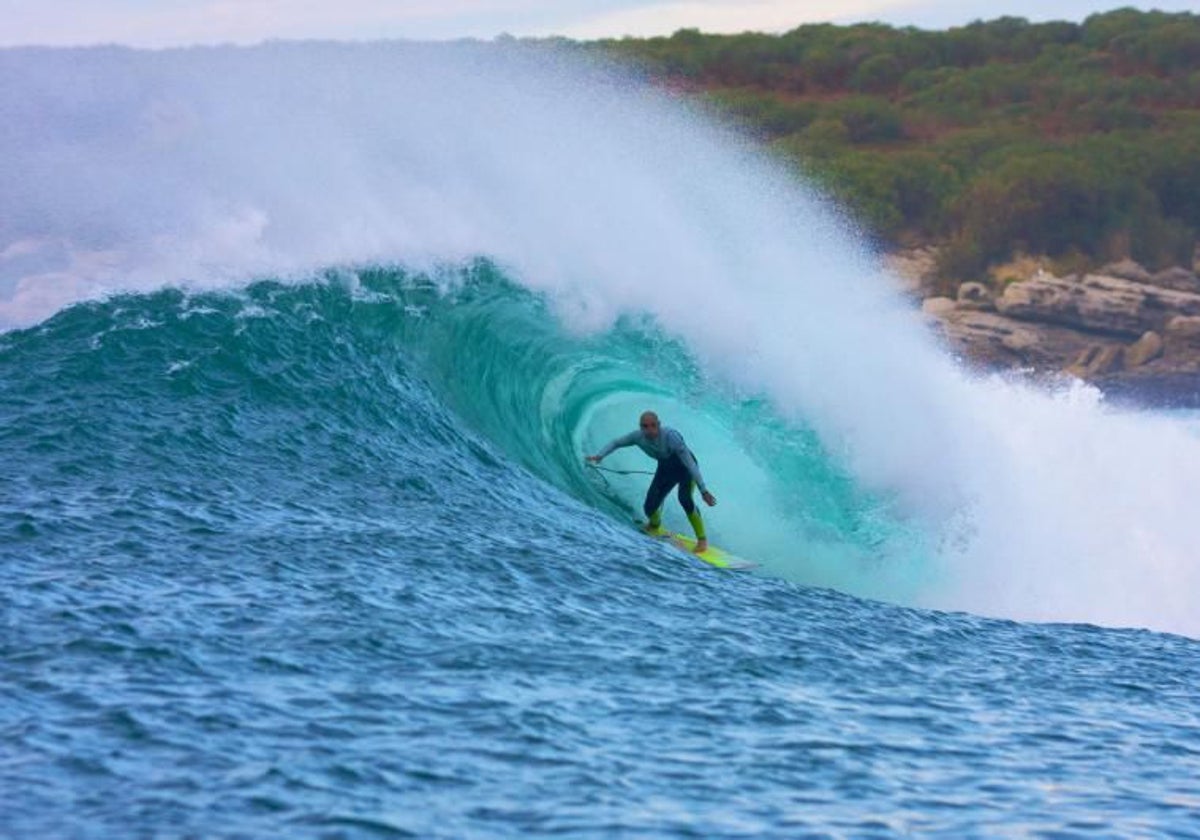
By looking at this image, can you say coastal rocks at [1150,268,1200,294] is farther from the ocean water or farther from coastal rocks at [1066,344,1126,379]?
the ocean water

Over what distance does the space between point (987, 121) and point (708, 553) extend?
55.5 metres

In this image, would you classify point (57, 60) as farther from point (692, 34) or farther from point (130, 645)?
point (692, 34)

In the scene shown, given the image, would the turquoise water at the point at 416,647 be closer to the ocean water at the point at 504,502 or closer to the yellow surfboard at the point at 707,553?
the ocean water at the point at 504,502

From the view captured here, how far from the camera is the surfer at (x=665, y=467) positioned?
13.9 m

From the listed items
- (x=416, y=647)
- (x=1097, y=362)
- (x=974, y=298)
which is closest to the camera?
(x=416, y=647)

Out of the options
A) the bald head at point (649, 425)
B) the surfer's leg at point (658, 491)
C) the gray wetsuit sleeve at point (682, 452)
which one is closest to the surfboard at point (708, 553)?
the surfer's leg at point (658, 491)

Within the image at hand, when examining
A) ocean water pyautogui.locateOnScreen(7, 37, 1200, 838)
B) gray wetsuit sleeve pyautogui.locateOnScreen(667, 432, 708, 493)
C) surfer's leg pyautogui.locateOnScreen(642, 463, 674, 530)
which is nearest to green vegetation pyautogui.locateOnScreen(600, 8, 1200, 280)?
ocean water pyautogui.locateOnScreen(7, 37, 1200, 838)

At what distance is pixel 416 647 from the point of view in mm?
9000

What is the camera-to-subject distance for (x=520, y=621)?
9852mm

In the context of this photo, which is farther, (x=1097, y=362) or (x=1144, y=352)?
(x=1144, y=352)

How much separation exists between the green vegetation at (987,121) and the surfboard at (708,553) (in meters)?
39.2

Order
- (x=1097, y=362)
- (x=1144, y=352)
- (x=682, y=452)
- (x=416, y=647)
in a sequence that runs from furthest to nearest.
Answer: (x=1144, y=352)
(x=1097, y=362)
(x=682, y=452)
(x=416, y=647)

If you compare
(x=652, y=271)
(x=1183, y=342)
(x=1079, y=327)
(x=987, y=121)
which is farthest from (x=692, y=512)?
(x=987, y=121)

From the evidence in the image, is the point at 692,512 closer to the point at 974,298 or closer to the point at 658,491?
the point at 658,491
